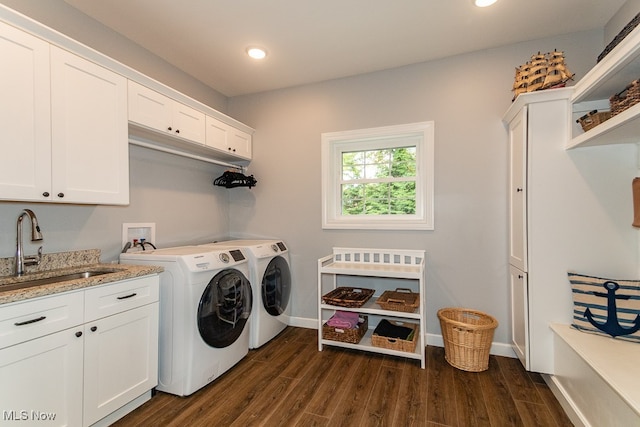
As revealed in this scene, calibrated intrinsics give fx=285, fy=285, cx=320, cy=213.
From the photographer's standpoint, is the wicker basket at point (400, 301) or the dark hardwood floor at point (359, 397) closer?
the dark hardwood floor at point (359, 397)

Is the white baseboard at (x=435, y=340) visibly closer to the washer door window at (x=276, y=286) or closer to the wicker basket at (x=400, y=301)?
the washer door window at (x=276, y=286)

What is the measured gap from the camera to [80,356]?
146cm

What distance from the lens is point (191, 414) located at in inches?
67.8

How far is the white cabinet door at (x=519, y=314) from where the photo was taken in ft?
6.38

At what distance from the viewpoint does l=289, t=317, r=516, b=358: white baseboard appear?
2393 millimetres

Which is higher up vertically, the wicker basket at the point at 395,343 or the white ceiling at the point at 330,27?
the white ceiling at the point at 330,27

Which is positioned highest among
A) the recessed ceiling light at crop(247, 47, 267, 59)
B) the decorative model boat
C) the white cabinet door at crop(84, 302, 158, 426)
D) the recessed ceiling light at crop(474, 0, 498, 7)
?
the recessed ceiling light at crop(247, 47, 267, 59)

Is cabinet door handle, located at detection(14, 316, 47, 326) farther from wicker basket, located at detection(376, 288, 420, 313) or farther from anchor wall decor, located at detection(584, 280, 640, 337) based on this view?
anchor wall decor, located at detection(584, 280, 640, 337)

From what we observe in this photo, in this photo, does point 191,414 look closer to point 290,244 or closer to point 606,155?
point 290,244

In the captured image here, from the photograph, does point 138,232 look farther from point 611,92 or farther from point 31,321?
point 611,92

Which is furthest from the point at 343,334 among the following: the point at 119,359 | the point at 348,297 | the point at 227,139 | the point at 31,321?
the point at 227,139

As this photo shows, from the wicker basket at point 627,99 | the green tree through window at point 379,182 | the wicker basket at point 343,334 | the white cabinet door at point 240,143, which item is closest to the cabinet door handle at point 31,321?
the wicker basket at point 343,334

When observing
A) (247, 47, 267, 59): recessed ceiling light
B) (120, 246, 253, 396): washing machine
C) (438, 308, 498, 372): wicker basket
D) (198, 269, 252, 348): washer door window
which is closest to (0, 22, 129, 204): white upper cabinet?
(120, 246, 253, 396): washing machine

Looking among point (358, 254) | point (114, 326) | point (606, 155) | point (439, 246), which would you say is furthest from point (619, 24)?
point (114, 326)
